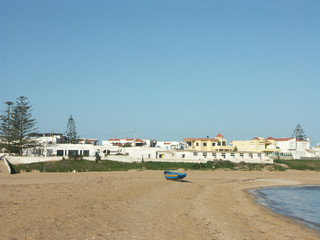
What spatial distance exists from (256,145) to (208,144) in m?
16.4

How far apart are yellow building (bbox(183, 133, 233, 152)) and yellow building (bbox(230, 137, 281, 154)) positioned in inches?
157

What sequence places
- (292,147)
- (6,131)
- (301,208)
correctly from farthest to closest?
(292,147) < (6,131) < (301,208)

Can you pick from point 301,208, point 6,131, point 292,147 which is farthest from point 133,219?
point 292,147

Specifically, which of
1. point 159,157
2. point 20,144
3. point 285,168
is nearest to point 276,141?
point 285,168

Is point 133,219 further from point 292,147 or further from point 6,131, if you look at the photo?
point 292,147

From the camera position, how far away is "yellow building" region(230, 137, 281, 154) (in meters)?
85.6

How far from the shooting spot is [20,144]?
2589 inches

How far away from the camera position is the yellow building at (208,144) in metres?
77.4

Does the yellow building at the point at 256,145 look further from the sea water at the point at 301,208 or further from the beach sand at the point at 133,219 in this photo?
the beach sand at the point at 133,219

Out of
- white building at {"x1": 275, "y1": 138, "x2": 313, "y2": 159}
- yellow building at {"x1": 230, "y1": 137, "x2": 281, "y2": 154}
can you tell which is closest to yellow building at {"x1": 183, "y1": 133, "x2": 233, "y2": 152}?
yellow building at {"x1": 230, "y1": 137, "x2": 281, "y2": 154}

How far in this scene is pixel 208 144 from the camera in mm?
77938

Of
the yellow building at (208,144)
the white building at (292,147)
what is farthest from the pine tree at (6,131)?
the white building at (292,147)

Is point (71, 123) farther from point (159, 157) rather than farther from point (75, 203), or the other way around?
point (75, 203)

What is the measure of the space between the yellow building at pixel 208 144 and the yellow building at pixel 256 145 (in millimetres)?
3990
